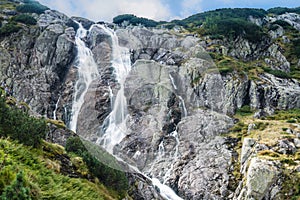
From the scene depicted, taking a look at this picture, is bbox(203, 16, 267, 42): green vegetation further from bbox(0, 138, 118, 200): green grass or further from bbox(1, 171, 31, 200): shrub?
bbox(1, 171, 31, 200): shrub

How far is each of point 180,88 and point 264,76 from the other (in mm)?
36266

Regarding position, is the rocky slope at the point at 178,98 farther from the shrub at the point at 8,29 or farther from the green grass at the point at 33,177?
the green grass at the point at 33,177

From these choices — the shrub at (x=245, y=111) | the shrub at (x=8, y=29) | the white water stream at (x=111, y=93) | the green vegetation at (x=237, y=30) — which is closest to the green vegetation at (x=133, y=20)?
the white water stream at (x=111, y=93)

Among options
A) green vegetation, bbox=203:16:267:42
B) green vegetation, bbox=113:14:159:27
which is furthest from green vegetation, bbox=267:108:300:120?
green vegetation, bbox=113:14:159:27

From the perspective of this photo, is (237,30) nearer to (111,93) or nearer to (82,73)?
(82,73)

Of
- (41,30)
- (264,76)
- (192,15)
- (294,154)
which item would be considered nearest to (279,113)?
(264,76)

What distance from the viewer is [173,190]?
29781mm

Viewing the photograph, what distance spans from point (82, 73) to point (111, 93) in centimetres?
1974

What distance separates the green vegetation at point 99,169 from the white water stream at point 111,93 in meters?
1.88

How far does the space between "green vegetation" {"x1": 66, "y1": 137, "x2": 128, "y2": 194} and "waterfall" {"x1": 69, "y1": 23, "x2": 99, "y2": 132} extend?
13578 millimetres

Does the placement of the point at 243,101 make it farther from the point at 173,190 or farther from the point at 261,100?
the point at 173,190

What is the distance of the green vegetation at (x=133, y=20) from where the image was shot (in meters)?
99.2

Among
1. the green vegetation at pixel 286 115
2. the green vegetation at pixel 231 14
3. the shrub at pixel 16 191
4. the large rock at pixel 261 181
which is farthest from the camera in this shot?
the green vegetation at pixel 231 14

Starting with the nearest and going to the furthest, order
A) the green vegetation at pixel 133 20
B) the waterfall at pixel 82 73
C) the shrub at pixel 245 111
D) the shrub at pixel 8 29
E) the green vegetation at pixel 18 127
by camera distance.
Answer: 1. the green vegetation at pixel 18 127
2. the waterfall at pixel 82 73
3. the shrub at pixel 245 111
4. the shrub at pixel 8 29
5. the green vegetation at pixel 133 20
